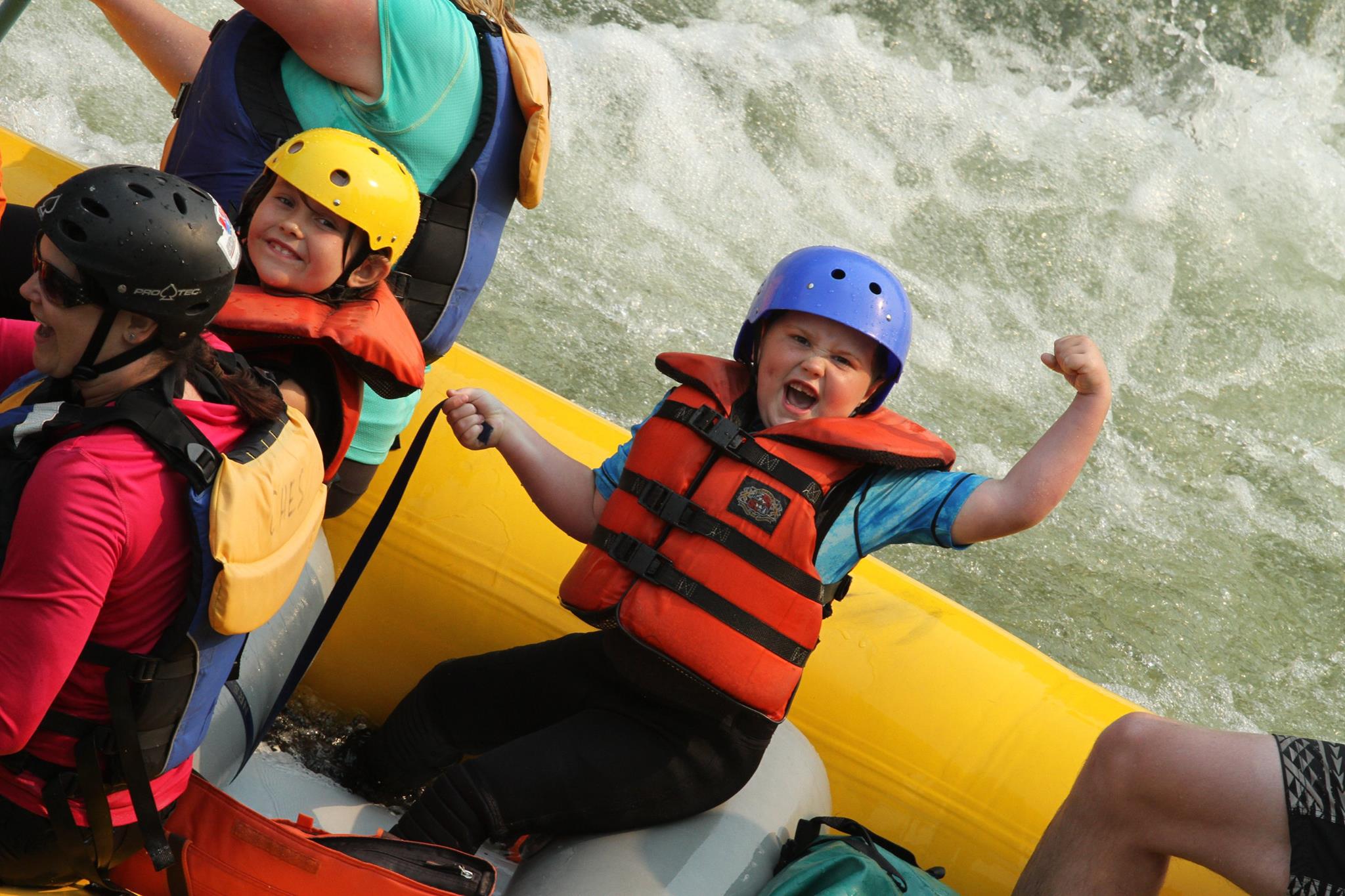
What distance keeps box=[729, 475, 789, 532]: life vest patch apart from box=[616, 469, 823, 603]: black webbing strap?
0.10 ft

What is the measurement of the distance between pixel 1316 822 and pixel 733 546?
92cm

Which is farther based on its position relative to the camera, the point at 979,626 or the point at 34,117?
the point at 34,117

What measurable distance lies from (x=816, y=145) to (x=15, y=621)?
4.99m

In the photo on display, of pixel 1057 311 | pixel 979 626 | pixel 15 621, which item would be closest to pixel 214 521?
pixel 15 621

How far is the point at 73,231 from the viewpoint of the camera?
1.36 meters

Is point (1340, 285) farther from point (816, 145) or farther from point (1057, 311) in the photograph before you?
point (816, 145)

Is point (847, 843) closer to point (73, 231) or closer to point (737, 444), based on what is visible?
point (737, 444)

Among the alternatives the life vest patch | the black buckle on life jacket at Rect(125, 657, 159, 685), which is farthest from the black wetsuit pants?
the black buckle on life jacket at Rect(125, 657, 159, 685)

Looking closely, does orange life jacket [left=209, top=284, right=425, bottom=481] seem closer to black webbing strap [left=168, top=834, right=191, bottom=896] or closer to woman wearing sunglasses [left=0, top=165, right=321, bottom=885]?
woman wearing sunglasses [left=0, top=165, right=321, bottom=885]

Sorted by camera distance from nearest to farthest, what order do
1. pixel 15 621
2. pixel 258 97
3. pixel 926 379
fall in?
pixel 15 621
pixel 258 97
pixel 926 379

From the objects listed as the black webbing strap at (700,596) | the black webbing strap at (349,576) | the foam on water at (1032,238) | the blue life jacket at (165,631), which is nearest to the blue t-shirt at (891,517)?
the black webbing strap at (700,596)

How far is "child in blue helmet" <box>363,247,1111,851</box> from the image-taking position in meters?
1.86

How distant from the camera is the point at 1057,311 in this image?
550 centimetres

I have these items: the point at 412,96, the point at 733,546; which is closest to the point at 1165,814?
the point at 733,546
